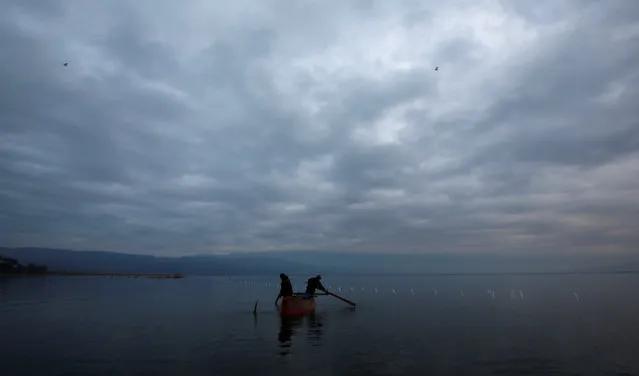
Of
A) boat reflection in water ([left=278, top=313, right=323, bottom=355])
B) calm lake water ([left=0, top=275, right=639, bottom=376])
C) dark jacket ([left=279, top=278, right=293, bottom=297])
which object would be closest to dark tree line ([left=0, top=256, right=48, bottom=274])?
calm lake water ([left=0, top=275, right=639, bottom=376])

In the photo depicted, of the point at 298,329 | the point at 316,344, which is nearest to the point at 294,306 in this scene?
the point at 298,329

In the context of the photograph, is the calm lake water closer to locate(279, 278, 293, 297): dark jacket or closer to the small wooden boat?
the small wooden boat

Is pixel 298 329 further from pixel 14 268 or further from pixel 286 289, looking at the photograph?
pixel 14 268

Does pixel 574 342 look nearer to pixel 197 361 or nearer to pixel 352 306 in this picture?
pixel 197 361

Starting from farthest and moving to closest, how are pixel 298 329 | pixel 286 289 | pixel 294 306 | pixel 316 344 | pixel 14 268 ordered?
1. pixel 14 268
2. pixel 286 289
3. pixel 294 306
4. pixel 298 329
5. pixel 316 344

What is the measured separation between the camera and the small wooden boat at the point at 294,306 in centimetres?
4328

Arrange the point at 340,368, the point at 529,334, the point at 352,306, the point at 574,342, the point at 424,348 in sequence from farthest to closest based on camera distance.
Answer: the point at 352,306 → the point at 529,334 → the point at 574,342 → the point at 424,348 → the point at 340,368

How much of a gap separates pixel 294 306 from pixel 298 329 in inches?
338

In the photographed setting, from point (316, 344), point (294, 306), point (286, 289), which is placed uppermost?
point (286, 289)

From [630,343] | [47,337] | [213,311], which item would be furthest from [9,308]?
[630,343]

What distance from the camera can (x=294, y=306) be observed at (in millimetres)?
43812

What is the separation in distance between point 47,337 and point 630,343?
117ft

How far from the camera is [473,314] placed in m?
47.1

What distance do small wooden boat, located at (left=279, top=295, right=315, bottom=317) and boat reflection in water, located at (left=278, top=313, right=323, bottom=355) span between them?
0.71 m
